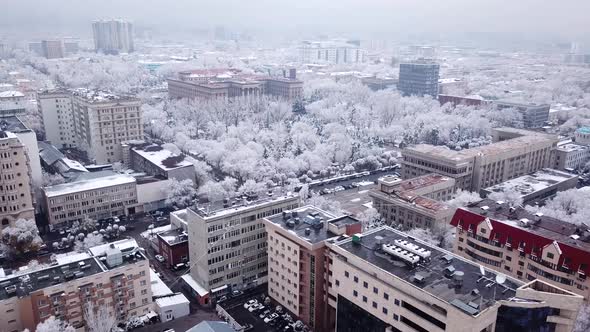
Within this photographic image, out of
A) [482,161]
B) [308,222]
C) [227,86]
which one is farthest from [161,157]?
[227,86]

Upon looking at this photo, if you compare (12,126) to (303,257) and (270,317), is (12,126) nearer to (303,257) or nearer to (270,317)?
(270,317)

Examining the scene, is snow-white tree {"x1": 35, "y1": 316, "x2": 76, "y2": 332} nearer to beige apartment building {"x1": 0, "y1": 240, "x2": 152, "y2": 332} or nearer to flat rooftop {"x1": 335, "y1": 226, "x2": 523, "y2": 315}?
beige apartment building {"x1": 0, "y1": 240, "x2": 152, "y2": 332}

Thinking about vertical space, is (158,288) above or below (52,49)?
below

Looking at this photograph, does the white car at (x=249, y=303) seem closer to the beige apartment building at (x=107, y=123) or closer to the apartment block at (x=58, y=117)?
the beige apartment building at (x=107, y=123)

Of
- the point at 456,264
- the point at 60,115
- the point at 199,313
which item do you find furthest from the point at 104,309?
the point at 60,115

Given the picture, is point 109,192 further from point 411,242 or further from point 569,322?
point 569,322

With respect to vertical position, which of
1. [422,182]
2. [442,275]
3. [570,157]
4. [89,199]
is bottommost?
[89,199]
